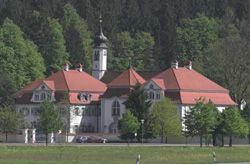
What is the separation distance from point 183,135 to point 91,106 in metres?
28.9

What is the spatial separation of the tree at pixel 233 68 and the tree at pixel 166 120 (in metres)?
24.2

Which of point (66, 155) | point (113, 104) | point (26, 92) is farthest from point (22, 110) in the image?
Result: point (66, 155)

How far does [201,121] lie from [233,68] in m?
38.8

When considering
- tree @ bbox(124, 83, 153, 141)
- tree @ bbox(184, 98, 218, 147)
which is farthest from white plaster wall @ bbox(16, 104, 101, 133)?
tree @ bbox(184, 98, 218, 147)

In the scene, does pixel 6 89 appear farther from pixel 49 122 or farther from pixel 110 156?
pixel 110 156

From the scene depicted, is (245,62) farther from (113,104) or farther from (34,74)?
(34,74)

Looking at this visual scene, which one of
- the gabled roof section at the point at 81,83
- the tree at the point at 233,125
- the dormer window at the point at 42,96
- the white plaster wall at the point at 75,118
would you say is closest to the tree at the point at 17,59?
the gabled roof section at the point at 81,83

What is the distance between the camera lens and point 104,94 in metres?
160

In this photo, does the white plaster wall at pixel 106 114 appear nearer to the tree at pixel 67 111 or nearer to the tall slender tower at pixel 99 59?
the tree at pixel 67 111

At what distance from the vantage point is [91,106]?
533ft

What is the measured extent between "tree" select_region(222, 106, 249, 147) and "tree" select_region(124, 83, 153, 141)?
14.0 metres

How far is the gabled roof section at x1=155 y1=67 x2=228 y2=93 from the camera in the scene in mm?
154875

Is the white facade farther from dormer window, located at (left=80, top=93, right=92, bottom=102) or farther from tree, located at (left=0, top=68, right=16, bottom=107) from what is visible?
dormer window, located at (left=80, top=93, right=92, bottom=102)

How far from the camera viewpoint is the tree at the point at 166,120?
451 feet
